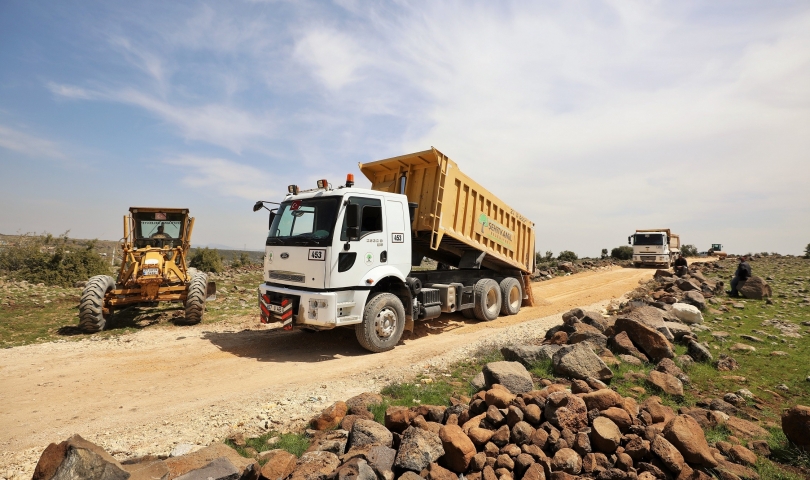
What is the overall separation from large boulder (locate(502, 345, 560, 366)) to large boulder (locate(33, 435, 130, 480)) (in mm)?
4747

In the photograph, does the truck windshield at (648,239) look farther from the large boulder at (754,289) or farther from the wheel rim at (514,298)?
the wheel rim at (514,298)

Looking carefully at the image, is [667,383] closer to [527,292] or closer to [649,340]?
[649,340]

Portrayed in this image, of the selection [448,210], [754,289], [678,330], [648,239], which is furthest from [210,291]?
[648,239]

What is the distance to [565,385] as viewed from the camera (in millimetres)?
4898

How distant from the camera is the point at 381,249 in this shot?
7.70 m

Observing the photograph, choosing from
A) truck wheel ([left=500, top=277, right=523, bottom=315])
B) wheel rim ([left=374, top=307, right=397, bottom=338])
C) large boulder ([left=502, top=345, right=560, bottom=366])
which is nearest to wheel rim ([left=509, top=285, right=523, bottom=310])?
truck wheel ([left=500, top=277, right=523, bottom=315])

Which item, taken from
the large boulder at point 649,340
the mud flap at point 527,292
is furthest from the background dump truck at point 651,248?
the large boulder at point 649,340

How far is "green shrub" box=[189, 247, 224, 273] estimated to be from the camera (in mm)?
21750

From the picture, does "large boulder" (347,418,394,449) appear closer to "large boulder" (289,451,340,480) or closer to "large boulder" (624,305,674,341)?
"large boulder" (289,451,340,480)

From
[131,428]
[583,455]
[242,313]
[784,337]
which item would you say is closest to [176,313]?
[242,313]

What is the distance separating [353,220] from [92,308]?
644 centimetres

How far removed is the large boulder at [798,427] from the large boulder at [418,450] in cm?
307

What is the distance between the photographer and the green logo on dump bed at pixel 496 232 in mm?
10358

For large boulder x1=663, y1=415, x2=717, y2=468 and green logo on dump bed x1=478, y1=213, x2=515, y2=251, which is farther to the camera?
green logo on dump bed x1=478, y1=213, x2=515, y2=251
